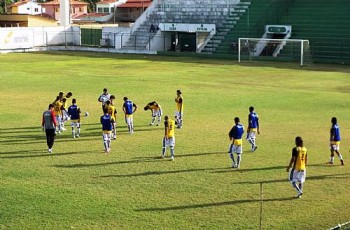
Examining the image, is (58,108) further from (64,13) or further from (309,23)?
(64,13)

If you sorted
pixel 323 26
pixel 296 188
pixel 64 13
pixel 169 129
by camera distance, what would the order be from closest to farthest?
pixel 296 188, pixel 169 129, pixel 323 26, pixel 64 13

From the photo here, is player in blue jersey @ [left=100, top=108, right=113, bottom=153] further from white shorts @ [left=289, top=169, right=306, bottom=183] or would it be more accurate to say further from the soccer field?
white shorts @ [left=289, top=169, right=306, bottom=183]

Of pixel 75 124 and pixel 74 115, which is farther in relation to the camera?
pixel 75 124

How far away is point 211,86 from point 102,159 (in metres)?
20.2

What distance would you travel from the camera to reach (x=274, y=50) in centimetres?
5997

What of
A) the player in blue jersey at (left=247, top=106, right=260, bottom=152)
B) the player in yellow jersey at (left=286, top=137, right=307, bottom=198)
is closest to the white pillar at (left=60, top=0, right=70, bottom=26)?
the player in blue jersey at (left=247, top=106, right=260, bottom=152)

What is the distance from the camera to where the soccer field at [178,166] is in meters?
13.9

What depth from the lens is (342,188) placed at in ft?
53.2

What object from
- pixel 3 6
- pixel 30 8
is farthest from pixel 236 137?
pixel 30 8

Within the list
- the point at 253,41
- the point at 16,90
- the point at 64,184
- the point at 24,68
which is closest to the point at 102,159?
the point at 64,184

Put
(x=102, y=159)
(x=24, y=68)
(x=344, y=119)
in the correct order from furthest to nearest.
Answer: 1. (x=24, y=68)
2. (x=344, y=119)
3. (x=102, y=159)

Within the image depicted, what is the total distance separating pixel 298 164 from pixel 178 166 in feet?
15.0

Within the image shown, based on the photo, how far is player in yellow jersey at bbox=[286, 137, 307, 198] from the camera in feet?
49.9

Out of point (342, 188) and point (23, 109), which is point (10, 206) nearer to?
point (342, 188)
